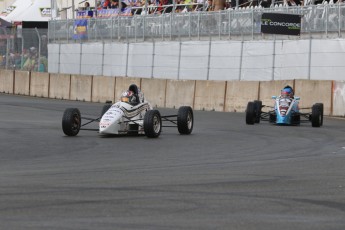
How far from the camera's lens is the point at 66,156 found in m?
15.0

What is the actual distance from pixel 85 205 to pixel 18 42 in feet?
125

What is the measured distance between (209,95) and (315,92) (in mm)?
4705

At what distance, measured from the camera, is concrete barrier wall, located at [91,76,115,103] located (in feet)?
124

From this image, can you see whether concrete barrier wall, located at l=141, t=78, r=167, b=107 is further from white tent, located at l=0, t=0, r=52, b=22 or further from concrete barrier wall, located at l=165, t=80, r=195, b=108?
white tent, located at l=0, t=0, r=52, b=22

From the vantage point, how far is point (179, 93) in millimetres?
34656

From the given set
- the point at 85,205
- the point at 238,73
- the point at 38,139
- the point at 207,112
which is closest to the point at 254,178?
the point at 85,205

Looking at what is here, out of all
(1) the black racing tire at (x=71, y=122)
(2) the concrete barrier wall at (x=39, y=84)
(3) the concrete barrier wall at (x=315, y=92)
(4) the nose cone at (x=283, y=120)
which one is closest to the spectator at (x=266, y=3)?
(3) the concrete barrier wall at (x=315, y=92)

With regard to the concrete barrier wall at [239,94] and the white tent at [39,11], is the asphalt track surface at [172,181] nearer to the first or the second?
the concrete barrier wall at [239,94]

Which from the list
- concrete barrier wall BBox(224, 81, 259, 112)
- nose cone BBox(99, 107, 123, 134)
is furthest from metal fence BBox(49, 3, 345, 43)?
nose cone BBox(99, 107, 123, 134)

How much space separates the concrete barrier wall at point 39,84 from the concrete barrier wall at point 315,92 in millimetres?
14582

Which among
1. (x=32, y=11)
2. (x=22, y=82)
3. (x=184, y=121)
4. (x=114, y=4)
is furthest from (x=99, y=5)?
(x=184, y=121)

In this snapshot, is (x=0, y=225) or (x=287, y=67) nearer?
(x=0, y=225)

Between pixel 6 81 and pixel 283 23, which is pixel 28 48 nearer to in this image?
pixel 6 81

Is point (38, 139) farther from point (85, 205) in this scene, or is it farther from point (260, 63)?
point (260, 63)
